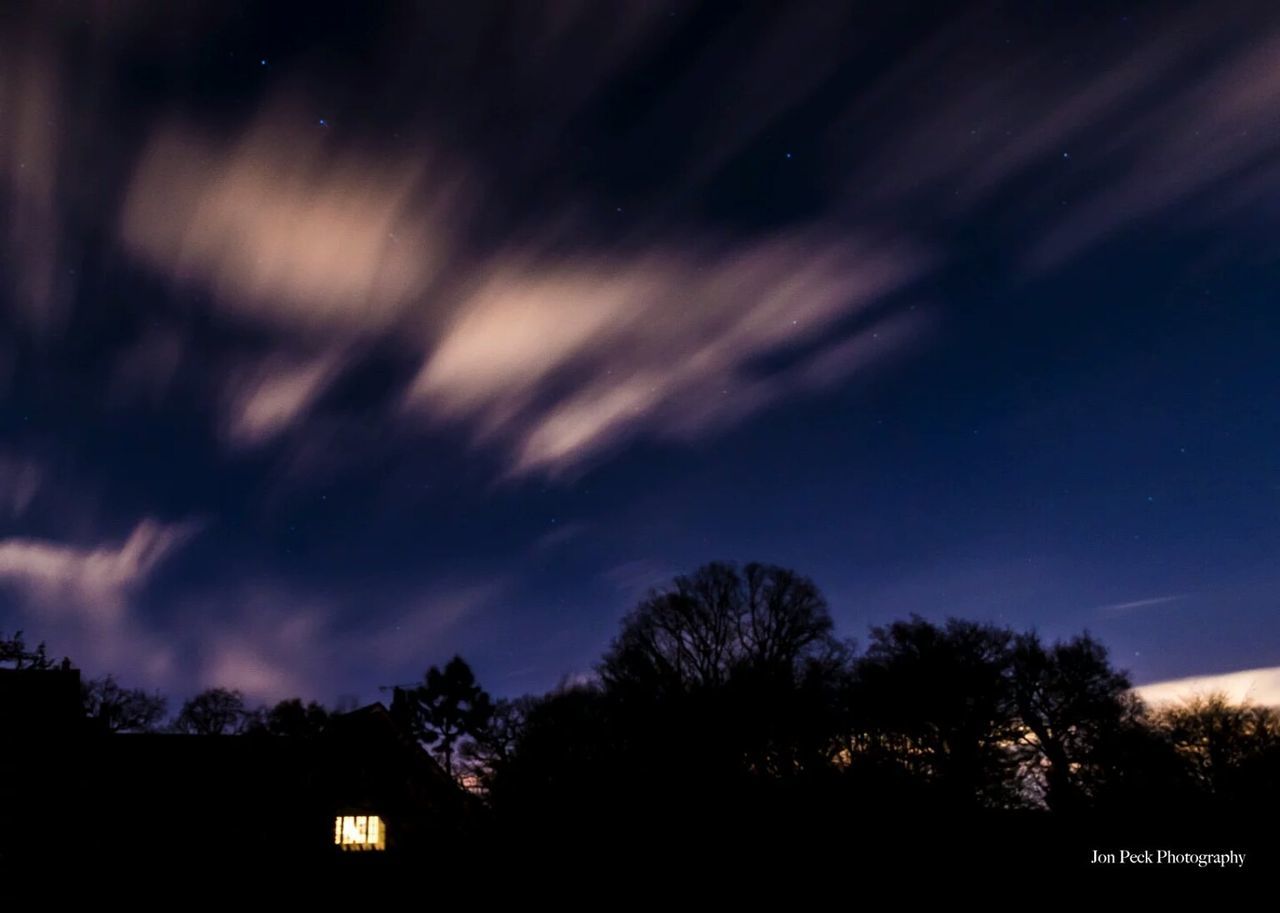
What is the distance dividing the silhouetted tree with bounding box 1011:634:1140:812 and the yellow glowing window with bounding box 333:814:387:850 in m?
36.0

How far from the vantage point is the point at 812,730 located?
13523 mm

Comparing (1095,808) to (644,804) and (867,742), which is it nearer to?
(867,742)

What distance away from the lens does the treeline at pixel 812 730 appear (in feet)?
33.7

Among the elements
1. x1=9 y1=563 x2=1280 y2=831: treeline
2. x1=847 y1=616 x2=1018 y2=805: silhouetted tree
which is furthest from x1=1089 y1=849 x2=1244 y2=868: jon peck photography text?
x1=847 y1=616 x2=1018 y2=805: silhouetted tree

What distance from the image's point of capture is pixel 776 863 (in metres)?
10.2

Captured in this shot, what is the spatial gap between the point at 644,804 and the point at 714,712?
1.89 meters

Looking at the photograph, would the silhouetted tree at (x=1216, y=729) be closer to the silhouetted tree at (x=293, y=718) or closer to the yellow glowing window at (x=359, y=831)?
the yellow glowing window at (x=359, y=831)

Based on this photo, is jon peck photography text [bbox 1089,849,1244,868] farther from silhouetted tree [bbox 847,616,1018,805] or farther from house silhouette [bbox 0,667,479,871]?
house silhouette [bbox 0,667,479,871]

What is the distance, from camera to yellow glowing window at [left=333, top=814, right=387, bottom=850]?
35250mm

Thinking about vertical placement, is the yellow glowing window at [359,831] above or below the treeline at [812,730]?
below

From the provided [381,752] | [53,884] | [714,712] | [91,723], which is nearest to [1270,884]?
[714,712]

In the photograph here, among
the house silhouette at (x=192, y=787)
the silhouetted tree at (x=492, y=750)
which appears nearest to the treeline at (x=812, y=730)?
the silhouetted tree at (x=492, y=750)

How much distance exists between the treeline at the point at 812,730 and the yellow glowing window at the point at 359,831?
8.56 meters

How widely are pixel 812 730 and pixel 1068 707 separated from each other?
38.9 m
